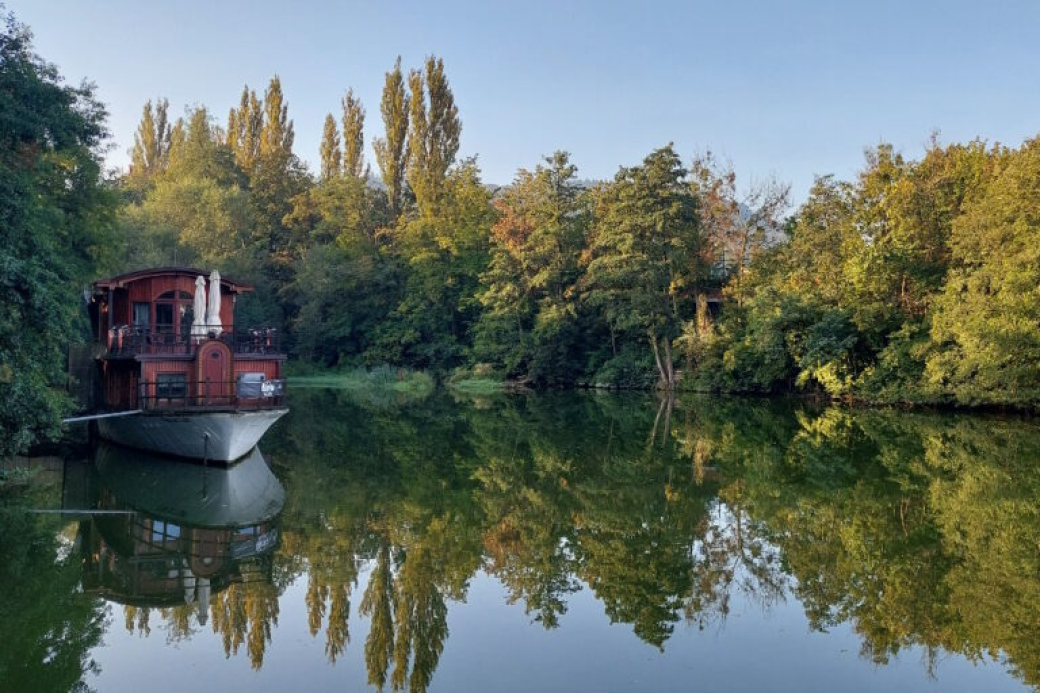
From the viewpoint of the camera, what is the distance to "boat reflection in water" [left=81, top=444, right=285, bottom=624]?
409 inches

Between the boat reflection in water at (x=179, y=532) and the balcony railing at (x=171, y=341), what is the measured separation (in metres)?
2.94

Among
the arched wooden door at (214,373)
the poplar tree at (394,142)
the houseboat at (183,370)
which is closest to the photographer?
the houseboat at (183,370)

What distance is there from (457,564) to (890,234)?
29917mm

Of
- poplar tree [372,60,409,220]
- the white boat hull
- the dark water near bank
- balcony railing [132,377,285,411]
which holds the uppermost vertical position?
poplar tree [372,60,409,220]

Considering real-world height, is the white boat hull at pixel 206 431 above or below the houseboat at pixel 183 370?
below

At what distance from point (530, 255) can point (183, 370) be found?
31.0 meters

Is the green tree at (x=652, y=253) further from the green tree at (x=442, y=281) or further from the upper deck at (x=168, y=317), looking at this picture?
the upper deck at (x=168, y=317)

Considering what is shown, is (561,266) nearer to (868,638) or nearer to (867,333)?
(867,333)

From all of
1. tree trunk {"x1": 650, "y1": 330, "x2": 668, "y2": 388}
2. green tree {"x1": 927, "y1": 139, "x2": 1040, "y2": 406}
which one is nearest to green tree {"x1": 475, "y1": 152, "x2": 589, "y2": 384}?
tree trunk {"x1": 650, "y1": 330, "x2": 668, "y2": 388}

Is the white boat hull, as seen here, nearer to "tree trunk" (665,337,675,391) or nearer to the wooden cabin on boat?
the wooden cabin on boat

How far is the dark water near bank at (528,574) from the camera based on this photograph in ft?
26.2

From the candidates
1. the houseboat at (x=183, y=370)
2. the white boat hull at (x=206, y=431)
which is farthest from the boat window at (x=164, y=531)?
the houseboat at (x=183, y=370)

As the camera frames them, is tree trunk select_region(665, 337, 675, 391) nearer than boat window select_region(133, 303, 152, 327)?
No

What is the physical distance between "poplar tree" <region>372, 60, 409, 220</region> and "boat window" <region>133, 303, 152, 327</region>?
39588 mm
